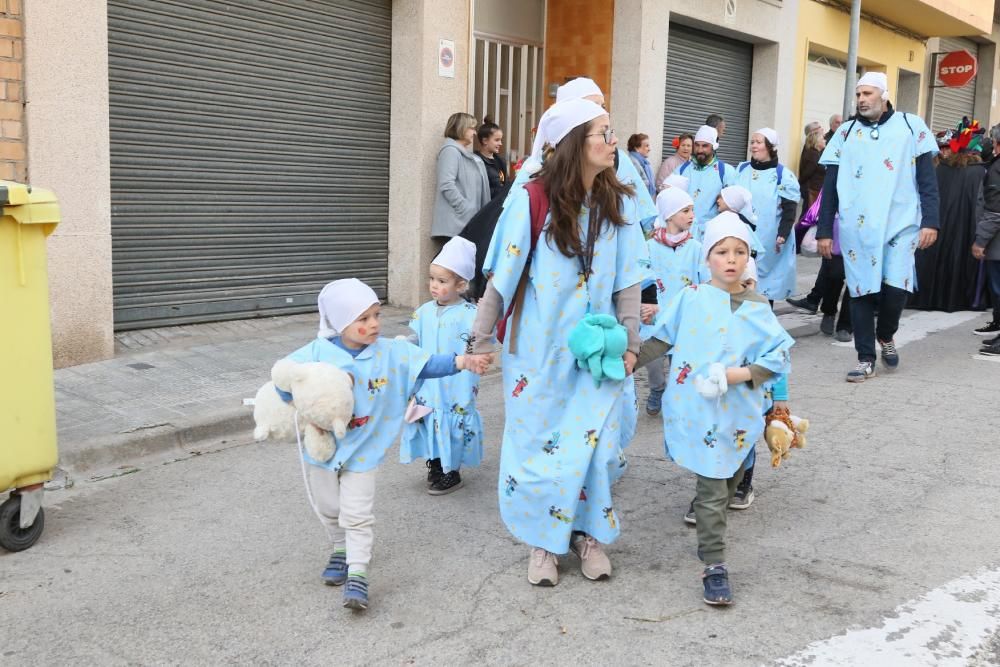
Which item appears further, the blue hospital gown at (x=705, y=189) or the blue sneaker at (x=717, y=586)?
the blue hospital gown at (x=705, y=189)

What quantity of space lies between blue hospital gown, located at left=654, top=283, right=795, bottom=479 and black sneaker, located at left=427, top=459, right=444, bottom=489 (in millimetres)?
1426

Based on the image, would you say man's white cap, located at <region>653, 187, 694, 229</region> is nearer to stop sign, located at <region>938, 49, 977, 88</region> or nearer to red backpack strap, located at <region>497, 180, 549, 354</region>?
red backpack strap, located at <region>497, 180, 549, 354</region>

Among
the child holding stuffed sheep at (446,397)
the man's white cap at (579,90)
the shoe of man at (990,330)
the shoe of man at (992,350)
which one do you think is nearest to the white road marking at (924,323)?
the shoe of man at (990,330)

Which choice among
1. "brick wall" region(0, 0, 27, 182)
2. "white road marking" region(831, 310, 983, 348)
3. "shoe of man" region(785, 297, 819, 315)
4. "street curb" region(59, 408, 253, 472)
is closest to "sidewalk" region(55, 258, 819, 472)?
"street curb" region(59, 408, 253, 472)

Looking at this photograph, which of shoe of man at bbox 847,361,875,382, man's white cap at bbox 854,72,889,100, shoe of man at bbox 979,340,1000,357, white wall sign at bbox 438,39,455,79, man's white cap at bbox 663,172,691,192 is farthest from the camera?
white wall sign at bbox 438,39,455,79

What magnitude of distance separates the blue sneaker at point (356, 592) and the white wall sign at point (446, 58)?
24.2 ft

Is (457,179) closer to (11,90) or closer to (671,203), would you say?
(671,203)

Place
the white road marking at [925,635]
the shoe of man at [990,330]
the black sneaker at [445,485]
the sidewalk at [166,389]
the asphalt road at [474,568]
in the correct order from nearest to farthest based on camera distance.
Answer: the white road marking at [925,635] → the asphalt road at [474,568] → the black sneaker at [445,485] → the sidewalk at [166,389] → the shoe of man at [990,330]

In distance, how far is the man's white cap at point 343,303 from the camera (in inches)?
146

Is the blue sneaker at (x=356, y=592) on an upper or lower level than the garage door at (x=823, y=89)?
lower

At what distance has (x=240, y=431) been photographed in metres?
6.24

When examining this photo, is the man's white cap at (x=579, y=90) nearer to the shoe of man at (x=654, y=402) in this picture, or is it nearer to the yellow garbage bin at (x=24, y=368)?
the yellow garbage bin at (x=24, y=368)

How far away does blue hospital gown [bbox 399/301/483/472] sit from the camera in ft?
16.4

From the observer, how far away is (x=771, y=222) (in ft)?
30.2
